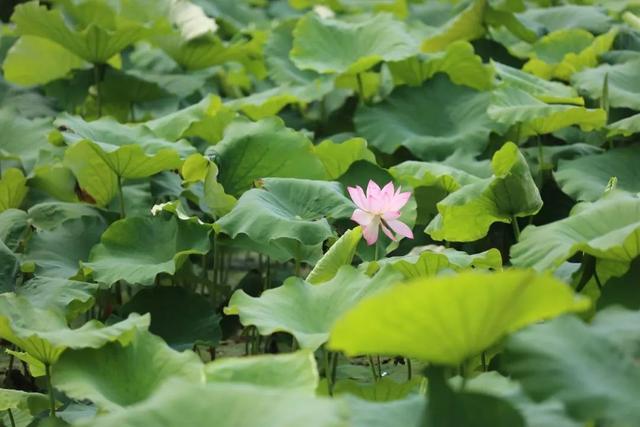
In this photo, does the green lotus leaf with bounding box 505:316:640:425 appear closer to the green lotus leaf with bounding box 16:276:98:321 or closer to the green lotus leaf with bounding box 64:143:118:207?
the green lotus leaf with bounding box 16:276:98:321

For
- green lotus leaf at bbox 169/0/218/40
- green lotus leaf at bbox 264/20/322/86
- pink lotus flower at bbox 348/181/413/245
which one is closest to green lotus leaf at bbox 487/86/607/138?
pink lotus flower at bbox 348/181/413/245

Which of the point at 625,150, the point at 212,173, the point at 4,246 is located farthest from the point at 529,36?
the point at 4,246

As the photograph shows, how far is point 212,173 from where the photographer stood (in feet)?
6.27

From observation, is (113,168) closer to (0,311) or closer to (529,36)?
(0,311)

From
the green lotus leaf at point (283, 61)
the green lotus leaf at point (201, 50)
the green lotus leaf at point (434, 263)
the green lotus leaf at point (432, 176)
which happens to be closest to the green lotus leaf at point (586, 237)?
the green lotus leaf at point (434, 263)

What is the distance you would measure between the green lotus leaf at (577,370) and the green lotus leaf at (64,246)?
1.01 metres

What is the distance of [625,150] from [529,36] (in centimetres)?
73

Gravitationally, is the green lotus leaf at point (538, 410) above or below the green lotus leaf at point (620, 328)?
below

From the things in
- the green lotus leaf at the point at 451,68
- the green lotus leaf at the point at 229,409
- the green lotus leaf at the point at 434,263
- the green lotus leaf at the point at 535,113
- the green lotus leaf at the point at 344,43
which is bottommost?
the green lotus leaf at the point at 434,263

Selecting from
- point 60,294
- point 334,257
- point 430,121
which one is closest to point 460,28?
point 430,121

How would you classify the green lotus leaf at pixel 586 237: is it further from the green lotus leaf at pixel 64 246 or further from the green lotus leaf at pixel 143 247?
the green lotus leaf at pixel 64 246

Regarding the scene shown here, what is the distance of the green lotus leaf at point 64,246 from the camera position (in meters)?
1.96

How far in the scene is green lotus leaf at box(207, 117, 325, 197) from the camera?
2.05m

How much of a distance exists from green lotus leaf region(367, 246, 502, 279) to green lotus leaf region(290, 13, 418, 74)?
39.3 inches
